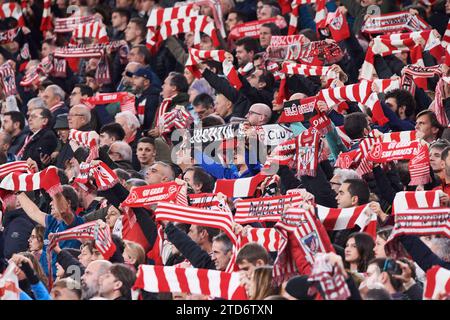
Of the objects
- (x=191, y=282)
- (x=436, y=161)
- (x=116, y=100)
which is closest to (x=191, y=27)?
(x=116, y=100)

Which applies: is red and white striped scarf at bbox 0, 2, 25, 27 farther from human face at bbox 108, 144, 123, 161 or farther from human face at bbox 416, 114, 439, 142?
human face at bbox 416, 114, 439, 142

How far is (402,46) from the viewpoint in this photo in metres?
12.7

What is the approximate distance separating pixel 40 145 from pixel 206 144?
247cm

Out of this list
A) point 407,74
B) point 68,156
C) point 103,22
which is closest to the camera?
point 407,74

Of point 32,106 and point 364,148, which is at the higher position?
point 364,148

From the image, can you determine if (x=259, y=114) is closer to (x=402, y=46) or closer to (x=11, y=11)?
(x=402, y=46)

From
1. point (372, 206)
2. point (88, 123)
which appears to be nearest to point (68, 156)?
point (88, 123)

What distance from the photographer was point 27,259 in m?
9.32

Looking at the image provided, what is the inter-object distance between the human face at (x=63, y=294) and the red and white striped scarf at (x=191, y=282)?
43 centimetres

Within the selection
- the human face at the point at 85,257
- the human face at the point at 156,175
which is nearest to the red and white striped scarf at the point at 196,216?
the human face at the point at 85,257

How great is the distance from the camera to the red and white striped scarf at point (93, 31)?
51.6ft

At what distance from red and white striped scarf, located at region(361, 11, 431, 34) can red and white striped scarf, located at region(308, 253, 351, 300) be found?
570cm
